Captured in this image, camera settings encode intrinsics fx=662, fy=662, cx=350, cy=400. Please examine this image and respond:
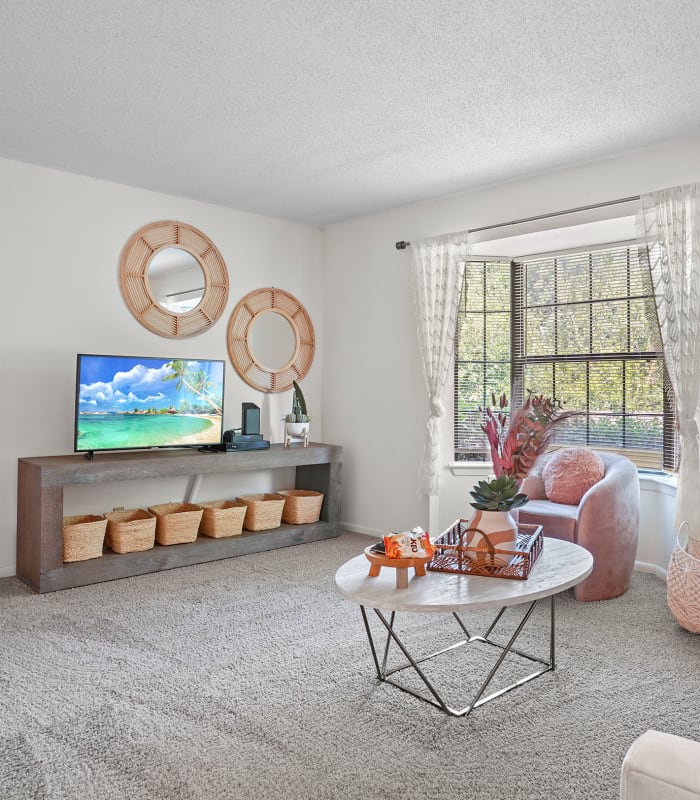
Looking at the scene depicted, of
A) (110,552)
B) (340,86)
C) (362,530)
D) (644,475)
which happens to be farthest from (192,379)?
(644,475)

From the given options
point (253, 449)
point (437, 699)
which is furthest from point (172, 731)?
point (253, 449)

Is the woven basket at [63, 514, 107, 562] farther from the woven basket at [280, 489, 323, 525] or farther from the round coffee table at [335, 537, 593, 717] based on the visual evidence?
the round coffee table at [335, 537, 593, 717]

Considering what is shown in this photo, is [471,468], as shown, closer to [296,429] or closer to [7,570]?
[296,429]

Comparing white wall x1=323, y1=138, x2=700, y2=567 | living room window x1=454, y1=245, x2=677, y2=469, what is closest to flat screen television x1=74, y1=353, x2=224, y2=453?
white wall x1=323, y1=138, x2=700, y2=567

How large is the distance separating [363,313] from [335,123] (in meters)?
2.08

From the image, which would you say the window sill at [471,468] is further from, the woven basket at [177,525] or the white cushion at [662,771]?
the white cushion at [662,771]

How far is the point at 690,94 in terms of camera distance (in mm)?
3111

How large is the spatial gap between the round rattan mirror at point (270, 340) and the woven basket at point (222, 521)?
3.59 ft

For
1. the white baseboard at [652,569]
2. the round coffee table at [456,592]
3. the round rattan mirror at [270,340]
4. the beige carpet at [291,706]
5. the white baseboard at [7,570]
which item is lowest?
the beige carpet at [291,706]

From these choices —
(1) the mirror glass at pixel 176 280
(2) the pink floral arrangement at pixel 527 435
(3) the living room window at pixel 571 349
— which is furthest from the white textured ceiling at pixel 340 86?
(2) the pink floral arrangement at pixel 527 435

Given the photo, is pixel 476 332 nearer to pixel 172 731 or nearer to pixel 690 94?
pixel 690 94

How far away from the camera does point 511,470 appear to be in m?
2.57

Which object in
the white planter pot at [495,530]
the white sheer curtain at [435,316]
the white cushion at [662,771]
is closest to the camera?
the white cushion at [662,771]

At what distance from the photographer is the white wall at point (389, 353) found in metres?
4.36
